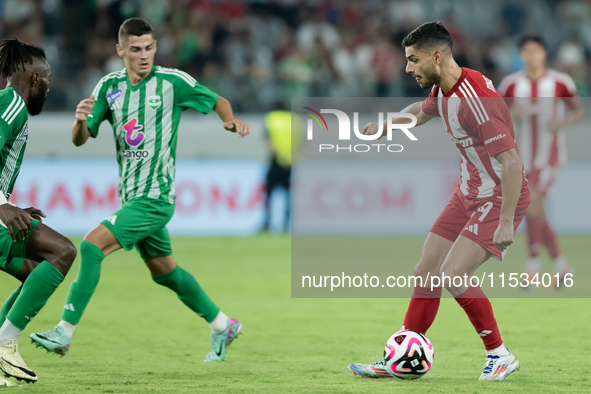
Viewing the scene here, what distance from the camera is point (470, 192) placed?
4500 millimetres

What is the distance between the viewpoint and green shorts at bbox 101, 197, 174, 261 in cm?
472

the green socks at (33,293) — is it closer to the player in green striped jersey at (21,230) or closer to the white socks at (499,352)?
the player in green striped jersey at (21,230)

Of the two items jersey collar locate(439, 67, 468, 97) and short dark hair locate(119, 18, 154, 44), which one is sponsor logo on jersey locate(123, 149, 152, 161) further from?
jersey collar locate(439, 67, 468, 97)

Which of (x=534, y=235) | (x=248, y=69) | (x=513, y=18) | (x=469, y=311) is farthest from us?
(x=513, y=18)

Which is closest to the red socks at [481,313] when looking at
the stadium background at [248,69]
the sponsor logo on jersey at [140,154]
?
the sponsor logo on jersey at [140,154]

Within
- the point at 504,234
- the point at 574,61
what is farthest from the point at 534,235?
the point at 574,61

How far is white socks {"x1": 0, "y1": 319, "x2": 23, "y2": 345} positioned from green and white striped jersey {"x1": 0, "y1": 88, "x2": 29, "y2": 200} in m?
0.72

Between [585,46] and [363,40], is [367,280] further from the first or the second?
[585,46]

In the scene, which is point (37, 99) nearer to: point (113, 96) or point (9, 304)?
point (113, 96)

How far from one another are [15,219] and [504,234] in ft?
8.17

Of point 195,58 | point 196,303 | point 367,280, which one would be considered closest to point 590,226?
point 367,280

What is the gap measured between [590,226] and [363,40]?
5527 millimetres

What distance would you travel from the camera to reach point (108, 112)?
16.5ft

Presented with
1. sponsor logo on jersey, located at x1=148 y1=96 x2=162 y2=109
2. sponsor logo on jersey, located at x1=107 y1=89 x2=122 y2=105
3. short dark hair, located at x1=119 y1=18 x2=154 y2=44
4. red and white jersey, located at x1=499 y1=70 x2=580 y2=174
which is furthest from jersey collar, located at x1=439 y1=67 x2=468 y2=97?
red and white jersey, located at x1=499 y1=70 x2=580 y2=174
